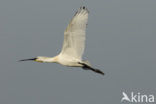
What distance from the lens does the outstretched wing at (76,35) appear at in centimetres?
2492

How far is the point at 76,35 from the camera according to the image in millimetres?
25156

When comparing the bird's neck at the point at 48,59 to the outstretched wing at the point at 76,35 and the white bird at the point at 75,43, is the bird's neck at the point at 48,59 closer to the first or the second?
the white bird at the point at 75,43

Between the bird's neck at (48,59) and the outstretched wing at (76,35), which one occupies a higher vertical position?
the outstretched wing at (76,35)

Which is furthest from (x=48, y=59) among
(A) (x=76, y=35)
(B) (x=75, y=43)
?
(A) (x=76, y=35)

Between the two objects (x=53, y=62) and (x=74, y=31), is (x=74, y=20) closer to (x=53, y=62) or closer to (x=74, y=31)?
(x=74, y=31)

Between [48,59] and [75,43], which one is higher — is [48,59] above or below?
below

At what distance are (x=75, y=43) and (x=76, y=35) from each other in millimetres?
381

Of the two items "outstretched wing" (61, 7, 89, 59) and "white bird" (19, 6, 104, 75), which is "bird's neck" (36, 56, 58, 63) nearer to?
"white bird" (19, 6, 104, 75)

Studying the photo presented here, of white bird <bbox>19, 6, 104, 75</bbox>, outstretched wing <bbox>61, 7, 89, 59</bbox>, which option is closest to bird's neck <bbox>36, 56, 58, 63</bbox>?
white bird <bbox>19, 6, 104, 75</bbox>

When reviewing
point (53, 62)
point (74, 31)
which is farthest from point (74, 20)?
point (53, 62)

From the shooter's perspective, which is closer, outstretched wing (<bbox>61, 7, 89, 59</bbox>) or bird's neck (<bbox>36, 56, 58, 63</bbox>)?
outstretched wing (<bbox>61, 7, 89, 59</bbox>)

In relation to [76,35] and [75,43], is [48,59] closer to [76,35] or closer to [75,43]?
[75,43]

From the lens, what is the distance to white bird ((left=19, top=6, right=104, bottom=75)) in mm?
24938

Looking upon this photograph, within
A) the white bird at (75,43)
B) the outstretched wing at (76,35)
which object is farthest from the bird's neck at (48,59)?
the outstretched wing at (76,35)
